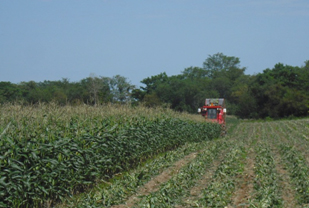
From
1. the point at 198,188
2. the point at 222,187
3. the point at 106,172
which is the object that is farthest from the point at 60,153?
the point at 222,187

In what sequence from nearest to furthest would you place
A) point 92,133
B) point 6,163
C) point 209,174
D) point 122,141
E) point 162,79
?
point 6,163 < point 92,133 < point 209,174 < point 122,141 < point 162,79

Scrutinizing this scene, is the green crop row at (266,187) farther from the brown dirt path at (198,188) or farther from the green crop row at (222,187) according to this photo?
the brown dirt path at (198,188)

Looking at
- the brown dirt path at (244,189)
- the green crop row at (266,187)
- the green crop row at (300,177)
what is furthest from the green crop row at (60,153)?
the green crop row at (300,177)

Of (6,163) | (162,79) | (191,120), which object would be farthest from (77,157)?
(162,79)

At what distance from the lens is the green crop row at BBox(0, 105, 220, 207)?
26.7ft

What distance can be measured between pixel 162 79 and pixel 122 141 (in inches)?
3030

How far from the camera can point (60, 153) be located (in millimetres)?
9648

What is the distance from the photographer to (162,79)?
90.5 metres

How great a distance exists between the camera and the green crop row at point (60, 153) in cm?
814

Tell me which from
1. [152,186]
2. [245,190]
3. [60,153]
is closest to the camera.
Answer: [60,153]

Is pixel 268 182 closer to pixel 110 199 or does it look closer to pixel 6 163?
pixel 110 199

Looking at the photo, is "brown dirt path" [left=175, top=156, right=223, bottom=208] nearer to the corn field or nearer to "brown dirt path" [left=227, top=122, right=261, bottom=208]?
the corn field

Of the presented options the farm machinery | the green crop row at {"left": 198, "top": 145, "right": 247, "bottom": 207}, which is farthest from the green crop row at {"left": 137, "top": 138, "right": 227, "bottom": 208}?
the farm machinery

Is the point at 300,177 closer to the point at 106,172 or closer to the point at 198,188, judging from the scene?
the point at 198,188
